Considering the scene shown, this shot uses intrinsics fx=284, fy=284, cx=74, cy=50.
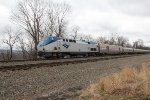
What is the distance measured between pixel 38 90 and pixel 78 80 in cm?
389

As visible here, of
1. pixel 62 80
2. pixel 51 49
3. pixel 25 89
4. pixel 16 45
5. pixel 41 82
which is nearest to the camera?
pixel 25 89

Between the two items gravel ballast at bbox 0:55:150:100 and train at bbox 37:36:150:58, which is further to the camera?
train at bbox 37:36:150:58

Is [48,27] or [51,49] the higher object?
[48,27]

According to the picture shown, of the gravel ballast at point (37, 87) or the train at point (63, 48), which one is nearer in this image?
the gravel ballast at point (37, 87)

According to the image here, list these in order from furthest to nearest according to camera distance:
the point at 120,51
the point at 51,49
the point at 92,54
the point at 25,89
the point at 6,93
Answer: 1. the point at 120,51
2. the point at 92,54
3. the point at 51,49
4. the point at 25,89
5. the point at 6,93

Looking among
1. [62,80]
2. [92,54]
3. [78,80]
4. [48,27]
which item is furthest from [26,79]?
[48,27]

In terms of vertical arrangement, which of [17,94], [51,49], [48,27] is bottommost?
[17,94]

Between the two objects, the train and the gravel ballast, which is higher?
the train

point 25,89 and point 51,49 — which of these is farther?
point 51,49

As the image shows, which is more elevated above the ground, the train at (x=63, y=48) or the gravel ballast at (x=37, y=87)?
the train at (x=63, y=48)

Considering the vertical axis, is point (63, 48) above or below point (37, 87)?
above

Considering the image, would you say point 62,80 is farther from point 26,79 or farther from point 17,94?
point 17,94

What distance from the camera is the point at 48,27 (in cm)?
6812

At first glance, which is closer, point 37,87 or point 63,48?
point 37,87
